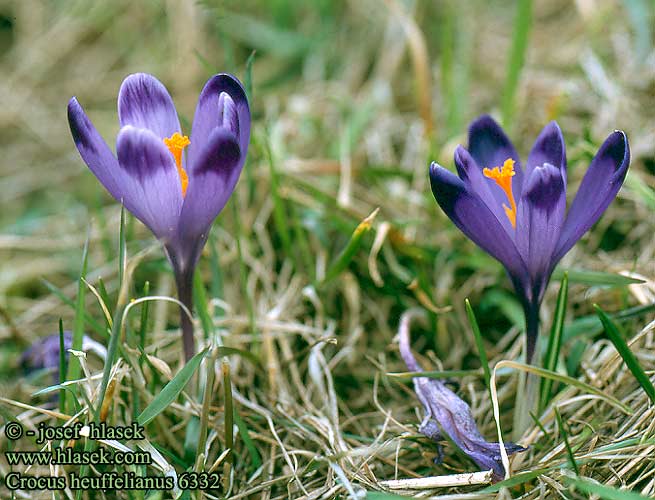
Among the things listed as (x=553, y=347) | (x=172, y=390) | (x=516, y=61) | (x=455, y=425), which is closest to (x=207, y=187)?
(x=172, y=390)

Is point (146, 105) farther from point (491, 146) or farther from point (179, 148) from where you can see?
point (491, 146)

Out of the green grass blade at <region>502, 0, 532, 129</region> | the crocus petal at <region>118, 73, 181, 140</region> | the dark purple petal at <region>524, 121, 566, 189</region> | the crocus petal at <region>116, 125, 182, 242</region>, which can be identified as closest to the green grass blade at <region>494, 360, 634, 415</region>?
the dark purple petal at <region>524, 121, 566, 189</region>

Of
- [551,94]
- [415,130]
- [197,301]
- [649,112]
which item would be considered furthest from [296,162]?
[649,112]

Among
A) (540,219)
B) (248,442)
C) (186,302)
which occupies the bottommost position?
(248,442)

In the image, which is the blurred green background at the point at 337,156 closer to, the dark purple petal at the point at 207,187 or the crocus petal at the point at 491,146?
the dark purple petal at the point at 207,187

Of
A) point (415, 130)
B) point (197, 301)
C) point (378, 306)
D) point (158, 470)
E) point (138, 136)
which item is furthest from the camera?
point (415, 130)

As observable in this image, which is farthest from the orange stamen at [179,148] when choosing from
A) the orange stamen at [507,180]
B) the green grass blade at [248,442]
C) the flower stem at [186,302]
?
the orange stamen at [507,180]

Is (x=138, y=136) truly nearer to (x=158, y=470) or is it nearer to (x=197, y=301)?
(x=197, y=301)
